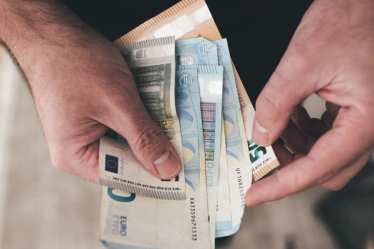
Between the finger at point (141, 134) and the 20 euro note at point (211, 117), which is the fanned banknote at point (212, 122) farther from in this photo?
the finger at point (141, 134)

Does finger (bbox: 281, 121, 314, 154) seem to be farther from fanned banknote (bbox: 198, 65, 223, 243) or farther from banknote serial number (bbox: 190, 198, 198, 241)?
banknote serial number (bbox: 190, 198, 198, 241)

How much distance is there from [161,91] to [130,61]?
0.45 feet

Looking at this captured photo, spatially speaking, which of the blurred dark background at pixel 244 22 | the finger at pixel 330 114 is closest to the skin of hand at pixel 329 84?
the finger at pixel 330 114

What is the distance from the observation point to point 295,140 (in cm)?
112

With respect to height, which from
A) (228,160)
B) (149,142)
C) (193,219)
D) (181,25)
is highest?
(181,25)

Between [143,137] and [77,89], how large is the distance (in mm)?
189

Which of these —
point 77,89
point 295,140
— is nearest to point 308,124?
point 295,140

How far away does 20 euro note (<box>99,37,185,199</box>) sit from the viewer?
104 cm

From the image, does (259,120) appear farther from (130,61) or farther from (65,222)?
(65,222)

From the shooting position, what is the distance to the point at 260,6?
1169mm

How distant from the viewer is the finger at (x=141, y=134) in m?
0.94

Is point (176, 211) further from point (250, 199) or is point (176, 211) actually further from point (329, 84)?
point (329, 84)

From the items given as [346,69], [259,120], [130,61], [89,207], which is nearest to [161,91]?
[130,61]

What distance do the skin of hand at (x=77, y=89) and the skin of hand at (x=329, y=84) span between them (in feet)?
0.90
